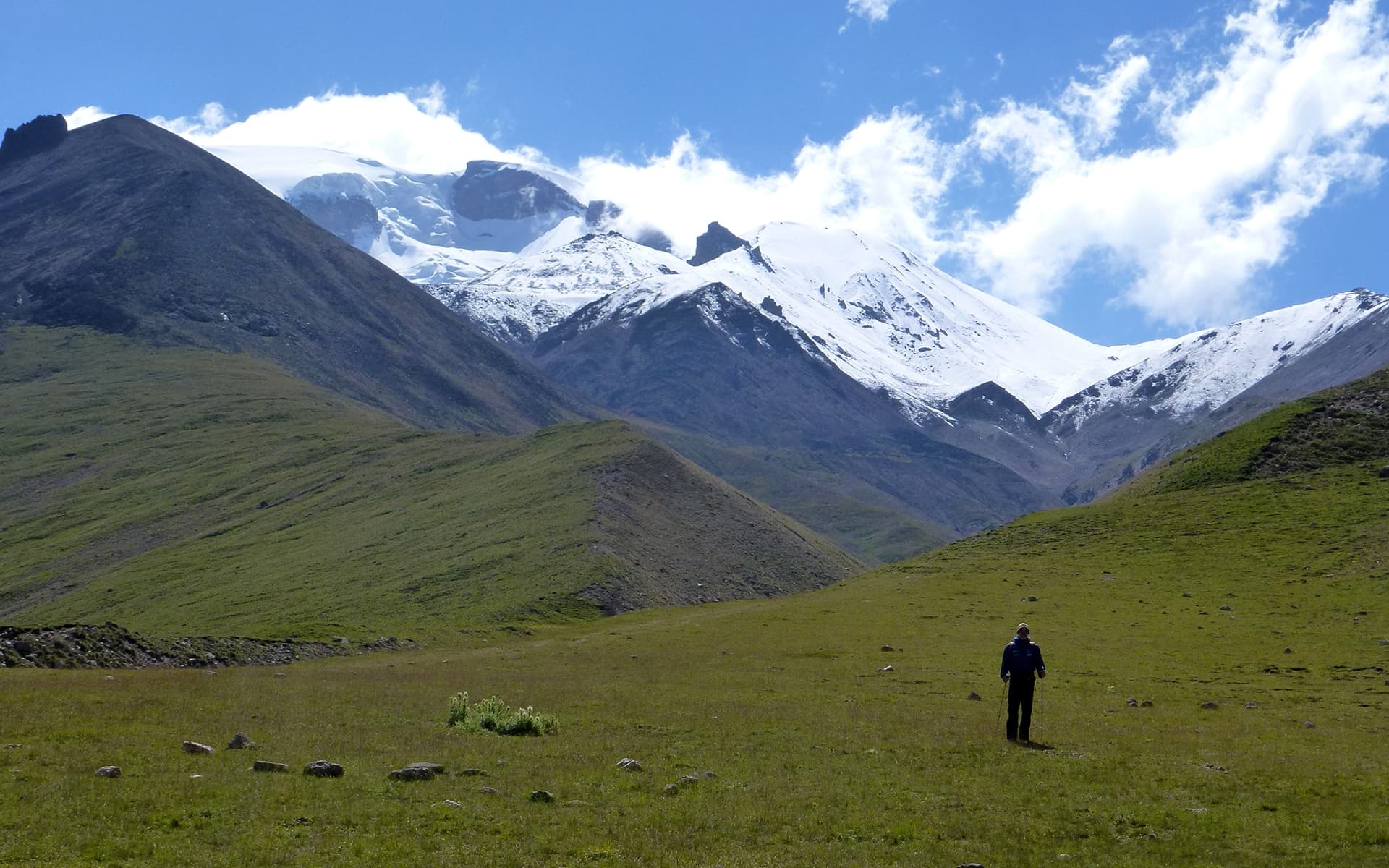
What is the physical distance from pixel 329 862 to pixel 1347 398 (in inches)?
4425

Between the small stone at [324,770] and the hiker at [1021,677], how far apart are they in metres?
17.2

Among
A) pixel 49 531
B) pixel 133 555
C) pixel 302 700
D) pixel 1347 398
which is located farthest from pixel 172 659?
pixel 49 531

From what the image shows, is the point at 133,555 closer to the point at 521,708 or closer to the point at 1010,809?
the point at 521,708

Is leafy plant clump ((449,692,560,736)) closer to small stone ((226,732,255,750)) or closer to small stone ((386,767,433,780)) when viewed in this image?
small stone ((226,732,255,750))

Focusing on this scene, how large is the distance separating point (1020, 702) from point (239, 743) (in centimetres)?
2023

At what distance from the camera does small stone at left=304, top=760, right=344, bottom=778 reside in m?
24.6

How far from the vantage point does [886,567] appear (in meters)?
108

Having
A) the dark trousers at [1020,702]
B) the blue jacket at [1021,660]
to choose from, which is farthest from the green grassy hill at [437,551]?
the dark trousers at [1020,702]

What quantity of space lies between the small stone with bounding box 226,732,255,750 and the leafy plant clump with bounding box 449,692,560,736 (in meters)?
6.65

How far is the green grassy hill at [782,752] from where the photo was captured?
20.1 m

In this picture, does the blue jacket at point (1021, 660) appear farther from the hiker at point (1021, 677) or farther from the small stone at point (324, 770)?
the small stone at point (324, 770)

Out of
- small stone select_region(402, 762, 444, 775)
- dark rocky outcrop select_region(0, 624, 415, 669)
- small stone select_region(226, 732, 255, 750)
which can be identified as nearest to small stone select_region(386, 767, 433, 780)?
small stone select_region(402, 762, 444, 775)

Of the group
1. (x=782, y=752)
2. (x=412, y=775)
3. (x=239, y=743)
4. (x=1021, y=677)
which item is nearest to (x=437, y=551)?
(x=239, y=743)

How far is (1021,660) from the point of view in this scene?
31.2 meters
